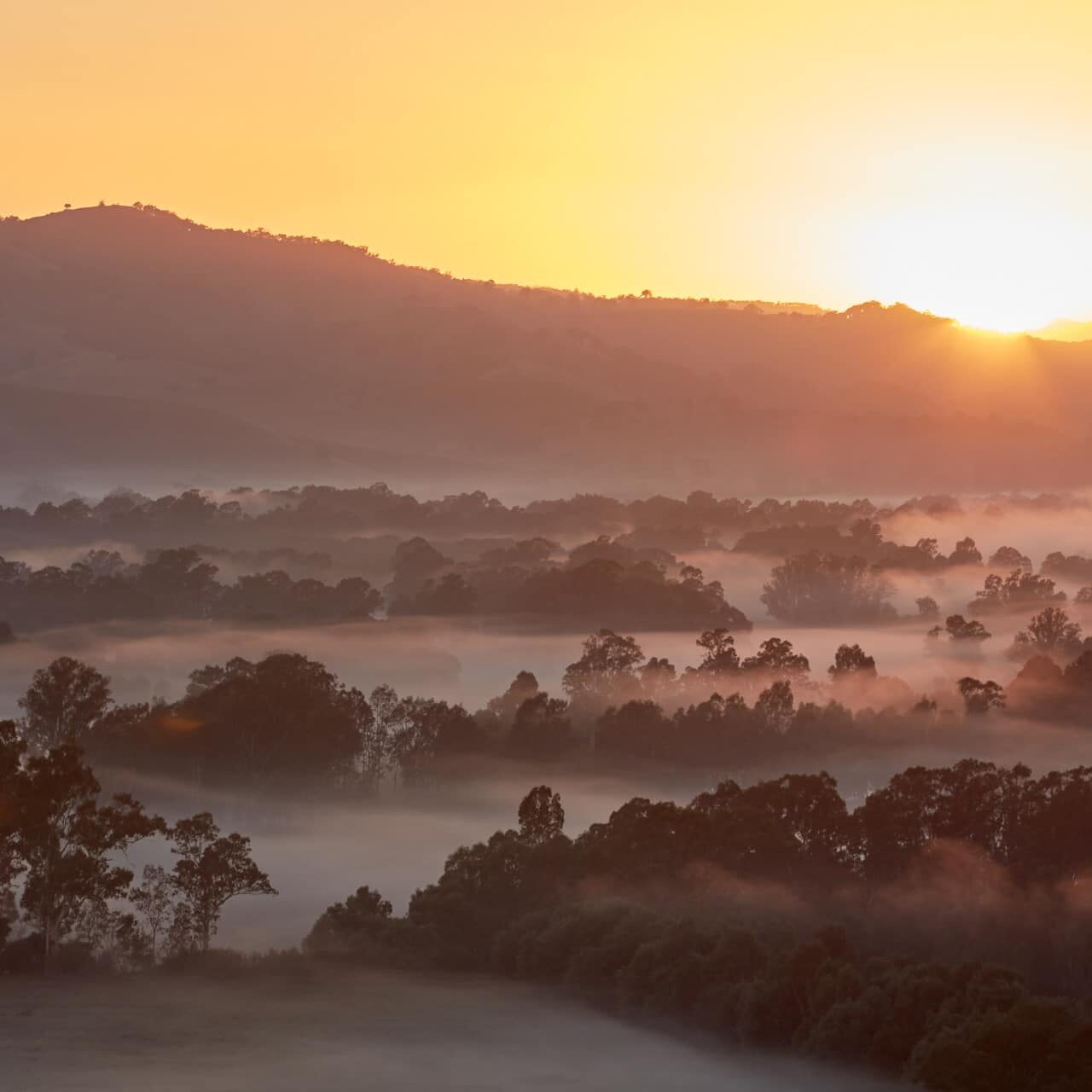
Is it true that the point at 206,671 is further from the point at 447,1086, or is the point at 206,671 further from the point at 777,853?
the point at 447,1086

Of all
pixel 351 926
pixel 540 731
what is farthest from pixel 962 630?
pixel 351 926

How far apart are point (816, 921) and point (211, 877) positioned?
15.6 meters

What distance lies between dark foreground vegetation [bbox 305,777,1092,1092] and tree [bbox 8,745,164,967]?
5.99 m

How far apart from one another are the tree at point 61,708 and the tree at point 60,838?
21.1m

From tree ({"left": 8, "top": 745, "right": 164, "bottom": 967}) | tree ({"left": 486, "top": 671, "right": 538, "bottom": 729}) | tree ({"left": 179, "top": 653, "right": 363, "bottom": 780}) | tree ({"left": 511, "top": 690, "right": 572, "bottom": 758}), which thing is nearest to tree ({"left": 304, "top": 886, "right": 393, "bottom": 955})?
tree ({"left": 8, "top": 745, "right": 164, "bottom": 967})

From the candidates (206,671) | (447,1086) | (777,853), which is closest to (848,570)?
(206,671)

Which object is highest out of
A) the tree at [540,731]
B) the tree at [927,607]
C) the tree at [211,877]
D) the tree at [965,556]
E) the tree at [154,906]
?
the tree at [965,556]

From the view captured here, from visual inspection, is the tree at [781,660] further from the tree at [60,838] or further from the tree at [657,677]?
the tree at [60,838]

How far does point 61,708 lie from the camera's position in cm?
6775

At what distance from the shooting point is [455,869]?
163 ft

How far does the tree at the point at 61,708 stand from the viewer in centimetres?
6719

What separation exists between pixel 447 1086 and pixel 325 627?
330 ft

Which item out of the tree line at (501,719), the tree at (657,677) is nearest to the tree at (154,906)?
the tree line at (501,719)

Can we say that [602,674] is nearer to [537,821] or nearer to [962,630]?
[962,630]
